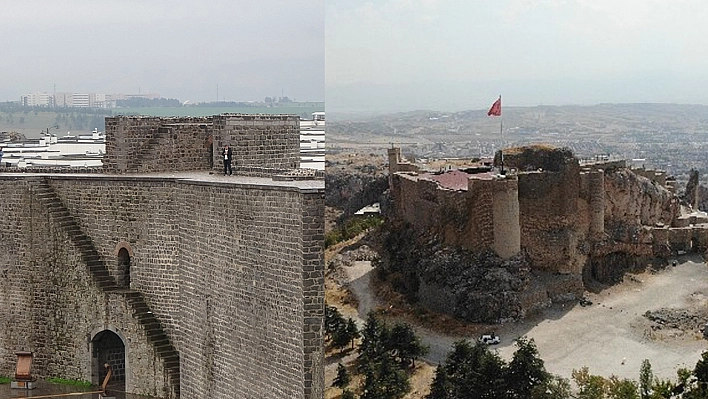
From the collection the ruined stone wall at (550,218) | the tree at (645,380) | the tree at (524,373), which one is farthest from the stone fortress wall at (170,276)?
the tree at (645,380)

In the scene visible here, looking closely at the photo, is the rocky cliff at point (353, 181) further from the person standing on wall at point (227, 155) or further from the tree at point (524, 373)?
the tree at point (524, 373)

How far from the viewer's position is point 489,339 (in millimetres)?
10492

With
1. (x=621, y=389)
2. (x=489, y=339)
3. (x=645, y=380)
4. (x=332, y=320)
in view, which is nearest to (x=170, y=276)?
(x=332, y=320)

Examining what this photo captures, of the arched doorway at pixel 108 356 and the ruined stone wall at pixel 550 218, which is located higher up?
the ruined stone wall at pixel 550 218

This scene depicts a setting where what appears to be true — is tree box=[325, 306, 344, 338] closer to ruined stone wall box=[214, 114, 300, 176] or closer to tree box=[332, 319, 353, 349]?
tree box=[332, 319, 353, 349]

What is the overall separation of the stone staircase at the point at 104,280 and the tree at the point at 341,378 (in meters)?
2.82

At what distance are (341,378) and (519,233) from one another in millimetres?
3599

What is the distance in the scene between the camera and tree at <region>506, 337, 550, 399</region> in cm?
964

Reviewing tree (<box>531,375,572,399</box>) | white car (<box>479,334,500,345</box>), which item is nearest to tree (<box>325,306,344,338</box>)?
white car (<box>479,334,500,345</box>)

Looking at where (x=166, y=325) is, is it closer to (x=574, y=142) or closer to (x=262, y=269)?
(x=262, y=269)

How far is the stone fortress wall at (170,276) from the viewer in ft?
29.4

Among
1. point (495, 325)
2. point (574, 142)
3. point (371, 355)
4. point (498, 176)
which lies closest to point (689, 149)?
point (574, 142)

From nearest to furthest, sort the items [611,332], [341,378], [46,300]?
[341,378], [611,332], [46,300]

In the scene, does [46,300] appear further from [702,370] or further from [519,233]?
[702,370]
